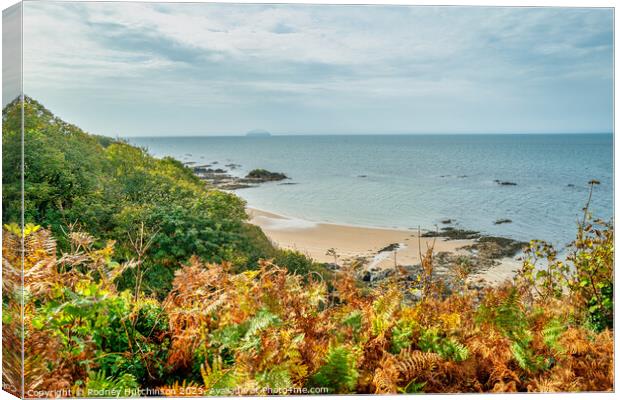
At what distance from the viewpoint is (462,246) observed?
5285mm

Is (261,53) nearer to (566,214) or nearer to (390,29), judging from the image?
(390,29)

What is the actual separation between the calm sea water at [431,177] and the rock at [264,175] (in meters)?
0.06

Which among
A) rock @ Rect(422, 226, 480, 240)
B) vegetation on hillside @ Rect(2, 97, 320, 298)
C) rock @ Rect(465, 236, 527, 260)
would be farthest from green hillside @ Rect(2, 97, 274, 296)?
rock @ Rect(465, 236, 527, 260)

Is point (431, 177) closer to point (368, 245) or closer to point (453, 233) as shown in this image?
point (453, 233)

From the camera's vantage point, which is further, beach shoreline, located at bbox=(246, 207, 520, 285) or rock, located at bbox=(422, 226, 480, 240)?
rock, located at bbox=(422, 226, 480, 240)

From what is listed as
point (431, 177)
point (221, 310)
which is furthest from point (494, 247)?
point (221, 310)

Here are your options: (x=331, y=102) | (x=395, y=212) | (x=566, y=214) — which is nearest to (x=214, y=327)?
(x=395, y=212)

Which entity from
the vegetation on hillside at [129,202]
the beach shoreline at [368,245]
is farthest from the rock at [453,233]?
the vegetation on hillside at [129,202]

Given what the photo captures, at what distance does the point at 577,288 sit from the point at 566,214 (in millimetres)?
643

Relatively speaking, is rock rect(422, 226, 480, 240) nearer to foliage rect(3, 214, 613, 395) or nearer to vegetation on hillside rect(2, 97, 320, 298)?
foliage rect(3, 214, 613, 395)

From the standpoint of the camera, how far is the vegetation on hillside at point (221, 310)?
4238 millimetres

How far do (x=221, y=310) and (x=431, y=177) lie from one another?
2.17m

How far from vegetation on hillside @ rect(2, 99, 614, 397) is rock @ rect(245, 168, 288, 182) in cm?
54

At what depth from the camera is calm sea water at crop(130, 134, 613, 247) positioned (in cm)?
518
